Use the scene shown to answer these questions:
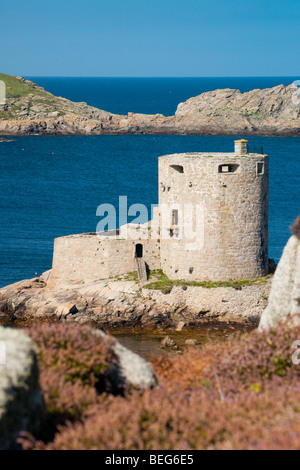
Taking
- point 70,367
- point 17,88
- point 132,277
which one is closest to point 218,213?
point 132,277

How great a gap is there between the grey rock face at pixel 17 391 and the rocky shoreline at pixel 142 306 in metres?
18.2

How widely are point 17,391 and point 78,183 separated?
6929cm

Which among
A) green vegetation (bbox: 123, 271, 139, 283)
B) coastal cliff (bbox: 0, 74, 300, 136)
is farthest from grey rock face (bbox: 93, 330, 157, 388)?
coastal cliff (bbox: 0, 74, 300, 136)

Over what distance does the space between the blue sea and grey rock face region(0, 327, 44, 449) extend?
28.9 metres

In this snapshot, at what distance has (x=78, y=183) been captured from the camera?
82625 mm

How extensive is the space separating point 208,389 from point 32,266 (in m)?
31.5

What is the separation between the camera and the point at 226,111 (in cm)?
13300

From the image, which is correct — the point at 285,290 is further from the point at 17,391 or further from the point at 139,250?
the point at 139,250

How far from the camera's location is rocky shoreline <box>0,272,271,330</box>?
3281 cm

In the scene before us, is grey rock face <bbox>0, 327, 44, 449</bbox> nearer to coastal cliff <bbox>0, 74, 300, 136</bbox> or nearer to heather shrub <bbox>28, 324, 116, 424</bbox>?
heather shrub <bbox>28, 324, 116, 424</bbox>

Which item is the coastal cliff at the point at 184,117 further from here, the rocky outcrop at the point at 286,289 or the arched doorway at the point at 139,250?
the rocky outcrop at the point at 286,289

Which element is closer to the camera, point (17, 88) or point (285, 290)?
point (285, 290)
